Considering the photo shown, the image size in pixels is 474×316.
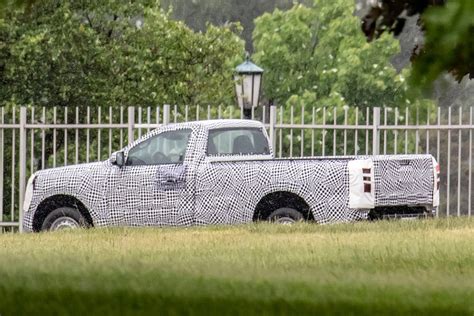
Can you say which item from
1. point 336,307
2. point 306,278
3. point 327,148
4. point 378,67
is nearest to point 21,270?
point 306,278

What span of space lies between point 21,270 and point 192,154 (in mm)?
9033

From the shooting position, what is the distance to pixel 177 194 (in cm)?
1730

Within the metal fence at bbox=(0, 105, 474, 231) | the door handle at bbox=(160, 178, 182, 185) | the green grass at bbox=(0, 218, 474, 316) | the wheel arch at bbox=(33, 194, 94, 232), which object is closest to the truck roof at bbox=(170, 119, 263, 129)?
the door handle at bbox=(160, 178, 182, 185)

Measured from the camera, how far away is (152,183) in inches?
684

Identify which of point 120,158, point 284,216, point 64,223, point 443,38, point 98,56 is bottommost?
point 64,223

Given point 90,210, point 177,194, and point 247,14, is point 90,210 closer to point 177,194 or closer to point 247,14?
point 177,194

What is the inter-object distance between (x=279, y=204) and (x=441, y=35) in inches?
435

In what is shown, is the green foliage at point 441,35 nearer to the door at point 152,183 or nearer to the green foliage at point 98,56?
the door at point 152,183

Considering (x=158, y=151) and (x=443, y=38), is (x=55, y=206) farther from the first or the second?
(x=443, y=38)

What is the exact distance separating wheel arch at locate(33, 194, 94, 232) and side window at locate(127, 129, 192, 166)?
0.86 m

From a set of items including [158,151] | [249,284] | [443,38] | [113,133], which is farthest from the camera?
[113,133]

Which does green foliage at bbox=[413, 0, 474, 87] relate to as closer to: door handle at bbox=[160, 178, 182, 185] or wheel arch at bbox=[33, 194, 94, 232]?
door handle at bbox=[160, 178, 182, 185]

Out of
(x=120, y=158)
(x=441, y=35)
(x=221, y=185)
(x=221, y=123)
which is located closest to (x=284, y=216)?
(x=221, y=185)

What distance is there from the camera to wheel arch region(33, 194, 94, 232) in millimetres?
17750
